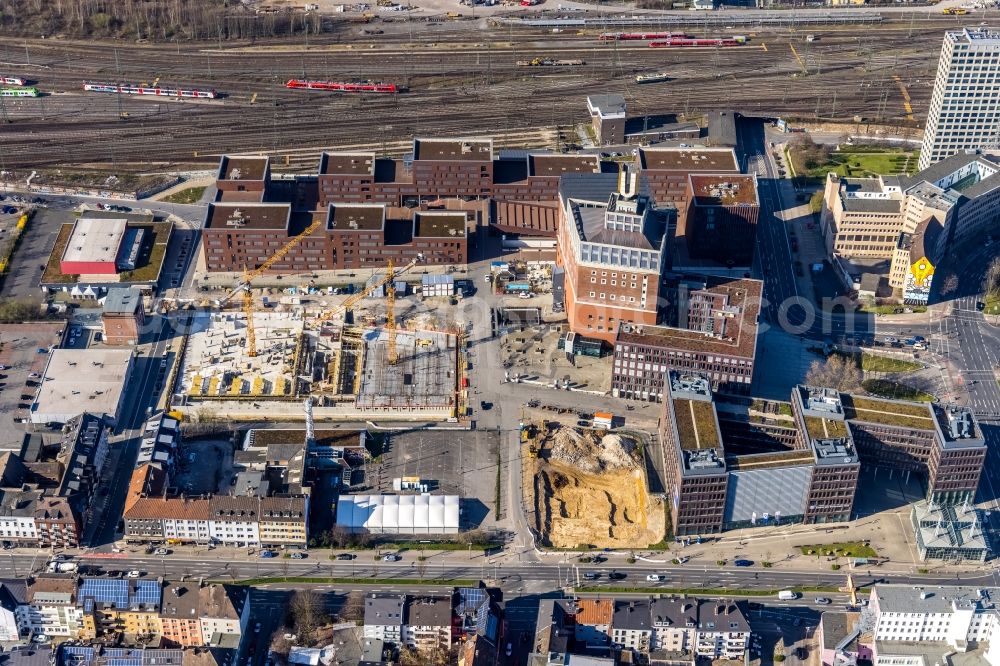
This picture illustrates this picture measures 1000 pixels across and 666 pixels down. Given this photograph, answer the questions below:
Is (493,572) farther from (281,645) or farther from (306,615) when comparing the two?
(281,645)

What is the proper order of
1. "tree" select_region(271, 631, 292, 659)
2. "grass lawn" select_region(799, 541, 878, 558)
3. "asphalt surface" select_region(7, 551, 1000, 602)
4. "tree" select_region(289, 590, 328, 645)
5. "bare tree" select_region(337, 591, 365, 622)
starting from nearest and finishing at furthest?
1. "tree" select_region(271, 631, 292, 659)
2. "tree" select_region(289, 590, 328, 645)
3. "bare tree" select_region(337, 591, 365, 622)
4. "asphalt surface" select_region(7, 551, 1000, 602)
5. "grass lawn" select_region(799, 541, 878, 558)

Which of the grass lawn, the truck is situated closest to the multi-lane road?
the truck

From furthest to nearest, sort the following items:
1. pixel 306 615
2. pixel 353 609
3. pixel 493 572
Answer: pixel 493 572 < pixel 353 609 < pixel 306 615

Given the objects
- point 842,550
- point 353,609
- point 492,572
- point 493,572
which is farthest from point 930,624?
point 353,609

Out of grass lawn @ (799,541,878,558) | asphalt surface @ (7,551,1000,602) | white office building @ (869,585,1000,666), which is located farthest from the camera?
grass lawn @ (799,541,878,558)

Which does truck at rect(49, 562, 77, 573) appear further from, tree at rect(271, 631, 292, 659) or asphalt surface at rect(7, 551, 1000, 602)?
tree at rect(271, 631, 292, 659)

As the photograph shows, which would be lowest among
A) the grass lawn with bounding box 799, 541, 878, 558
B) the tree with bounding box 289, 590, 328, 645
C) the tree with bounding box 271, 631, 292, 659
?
the tree with bounding box 271, 631, 292, 659
